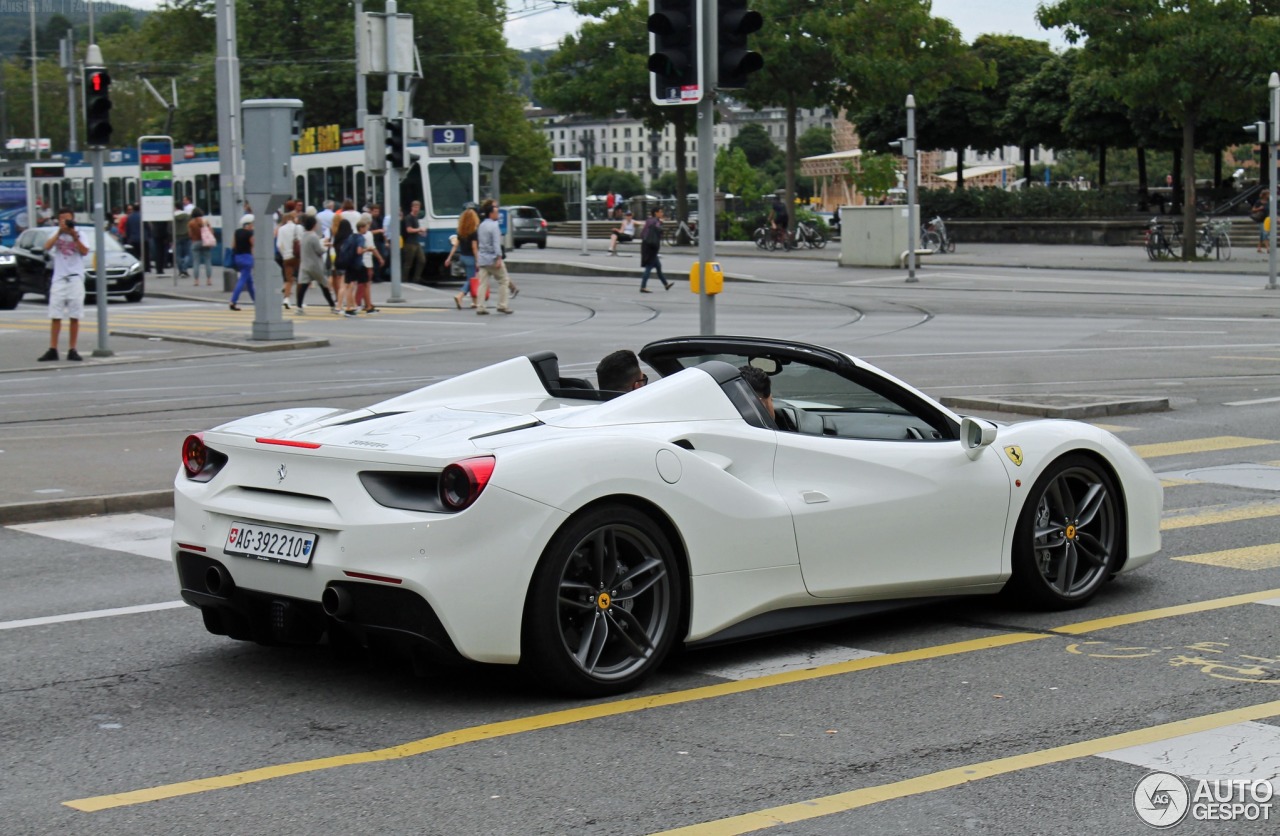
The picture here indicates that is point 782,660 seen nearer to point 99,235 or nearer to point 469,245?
point 99,235

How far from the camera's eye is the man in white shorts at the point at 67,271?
65.0ft

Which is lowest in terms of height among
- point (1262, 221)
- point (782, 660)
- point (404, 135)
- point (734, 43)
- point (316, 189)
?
point (782, 660)

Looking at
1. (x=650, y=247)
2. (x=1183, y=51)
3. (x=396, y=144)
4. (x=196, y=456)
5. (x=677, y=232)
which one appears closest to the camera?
(x=196, y=456)

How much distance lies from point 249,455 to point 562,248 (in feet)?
198

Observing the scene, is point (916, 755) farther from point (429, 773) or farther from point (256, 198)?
point (256, 198)

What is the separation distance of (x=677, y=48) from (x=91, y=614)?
679 cm

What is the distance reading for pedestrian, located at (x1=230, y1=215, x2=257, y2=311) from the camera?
30.1 m

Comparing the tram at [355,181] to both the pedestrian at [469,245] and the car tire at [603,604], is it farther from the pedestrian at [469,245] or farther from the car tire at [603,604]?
the car tire at [603,604]

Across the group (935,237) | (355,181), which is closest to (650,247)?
(355,181)

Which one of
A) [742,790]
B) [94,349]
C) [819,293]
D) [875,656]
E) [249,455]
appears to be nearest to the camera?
[742,790]

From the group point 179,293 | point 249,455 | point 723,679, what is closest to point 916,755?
point 723,679

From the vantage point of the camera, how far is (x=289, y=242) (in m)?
30.2

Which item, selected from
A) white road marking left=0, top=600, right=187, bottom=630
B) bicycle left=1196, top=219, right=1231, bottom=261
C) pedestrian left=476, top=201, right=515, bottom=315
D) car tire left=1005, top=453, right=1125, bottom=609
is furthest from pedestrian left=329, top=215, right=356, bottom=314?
bicycle left=1196, top=219, right=1231, bottom=261

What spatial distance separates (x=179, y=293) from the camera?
36312 millimetres
